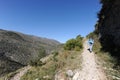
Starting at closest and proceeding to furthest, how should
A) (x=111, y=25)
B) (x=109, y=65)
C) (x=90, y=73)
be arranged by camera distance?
(x=90, y=73)
(x=109, y=65)
(x=111, y=25)

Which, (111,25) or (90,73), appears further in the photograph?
(111,25)

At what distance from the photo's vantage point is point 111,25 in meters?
24.8

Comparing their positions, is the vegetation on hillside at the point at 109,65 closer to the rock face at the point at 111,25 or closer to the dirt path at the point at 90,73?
the dirt path at the point at 90,73

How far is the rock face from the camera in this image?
22.3 m

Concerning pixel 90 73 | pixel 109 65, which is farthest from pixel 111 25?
pixel 90 73

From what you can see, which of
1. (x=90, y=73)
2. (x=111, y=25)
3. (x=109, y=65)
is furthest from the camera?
(x=111, y=25)

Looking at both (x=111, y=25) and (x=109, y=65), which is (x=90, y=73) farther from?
(x=111, y=25)

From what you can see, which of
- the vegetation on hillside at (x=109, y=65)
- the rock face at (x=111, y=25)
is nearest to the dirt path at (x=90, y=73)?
the vegetation on hillside at (x=109, y=65)

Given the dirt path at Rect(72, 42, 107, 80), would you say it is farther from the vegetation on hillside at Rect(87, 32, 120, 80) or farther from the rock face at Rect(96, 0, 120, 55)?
the rock face at Rect(96, 0, 120, 55)

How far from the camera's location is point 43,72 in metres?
18.0

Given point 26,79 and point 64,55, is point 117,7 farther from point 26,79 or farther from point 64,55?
point 26,79

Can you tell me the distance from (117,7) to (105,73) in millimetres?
10317

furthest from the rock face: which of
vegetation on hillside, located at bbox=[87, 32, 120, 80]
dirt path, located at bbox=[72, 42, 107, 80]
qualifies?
dirt path, located at bbox=[72, 42, 107, 80]

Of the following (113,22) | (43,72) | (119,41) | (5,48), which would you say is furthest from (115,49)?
(5,48)
